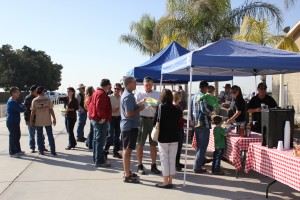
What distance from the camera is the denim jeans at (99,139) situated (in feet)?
23.5

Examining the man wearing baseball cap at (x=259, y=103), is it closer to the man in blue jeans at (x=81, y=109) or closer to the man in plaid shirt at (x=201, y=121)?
the man in plaid shirt at (x=201, y=121)

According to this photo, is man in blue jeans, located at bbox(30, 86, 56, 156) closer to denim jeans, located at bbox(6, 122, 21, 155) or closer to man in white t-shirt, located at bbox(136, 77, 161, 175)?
denim jeans, located at bbox(6, 122, 21, 155)

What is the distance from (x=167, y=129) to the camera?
565cm

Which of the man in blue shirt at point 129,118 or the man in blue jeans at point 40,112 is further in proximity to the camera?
the man in blue jeans at point 40,112

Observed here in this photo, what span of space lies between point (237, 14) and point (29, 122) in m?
12.5

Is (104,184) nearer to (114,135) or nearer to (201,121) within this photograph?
(201,121)

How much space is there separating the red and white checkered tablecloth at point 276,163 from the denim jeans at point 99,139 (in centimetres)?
287

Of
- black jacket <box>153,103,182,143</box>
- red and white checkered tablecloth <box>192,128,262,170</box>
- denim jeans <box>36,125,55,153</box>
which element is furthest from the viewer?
denim jeans <box>36,125,55,153</box>

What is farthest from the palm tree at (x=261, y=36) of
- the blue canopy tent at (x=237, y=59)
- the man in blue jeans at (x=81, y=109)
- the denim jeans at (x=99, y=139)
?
the denim jeans at (x=99, y=139)

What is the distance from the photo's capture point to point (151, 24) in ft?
104

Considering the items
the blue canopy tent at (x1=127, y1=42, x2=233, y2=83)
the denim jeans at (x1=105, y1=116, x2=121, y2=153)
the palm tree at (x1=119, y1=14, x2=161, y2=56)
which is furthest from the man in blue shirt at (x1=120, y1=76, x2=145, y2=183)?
the palm tree at (x1=119, y1=14, x2=161, y2=56)

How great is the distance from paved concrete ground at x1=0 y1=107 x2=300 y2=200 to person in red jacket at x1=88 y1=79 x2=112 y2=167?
0.44 metres

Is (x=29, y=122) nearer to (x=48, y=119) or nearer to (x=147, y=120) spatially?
(x=48, y=119)

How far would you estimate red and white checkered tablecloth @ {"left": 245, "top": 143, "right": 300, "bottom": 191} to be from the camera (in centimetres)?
466
